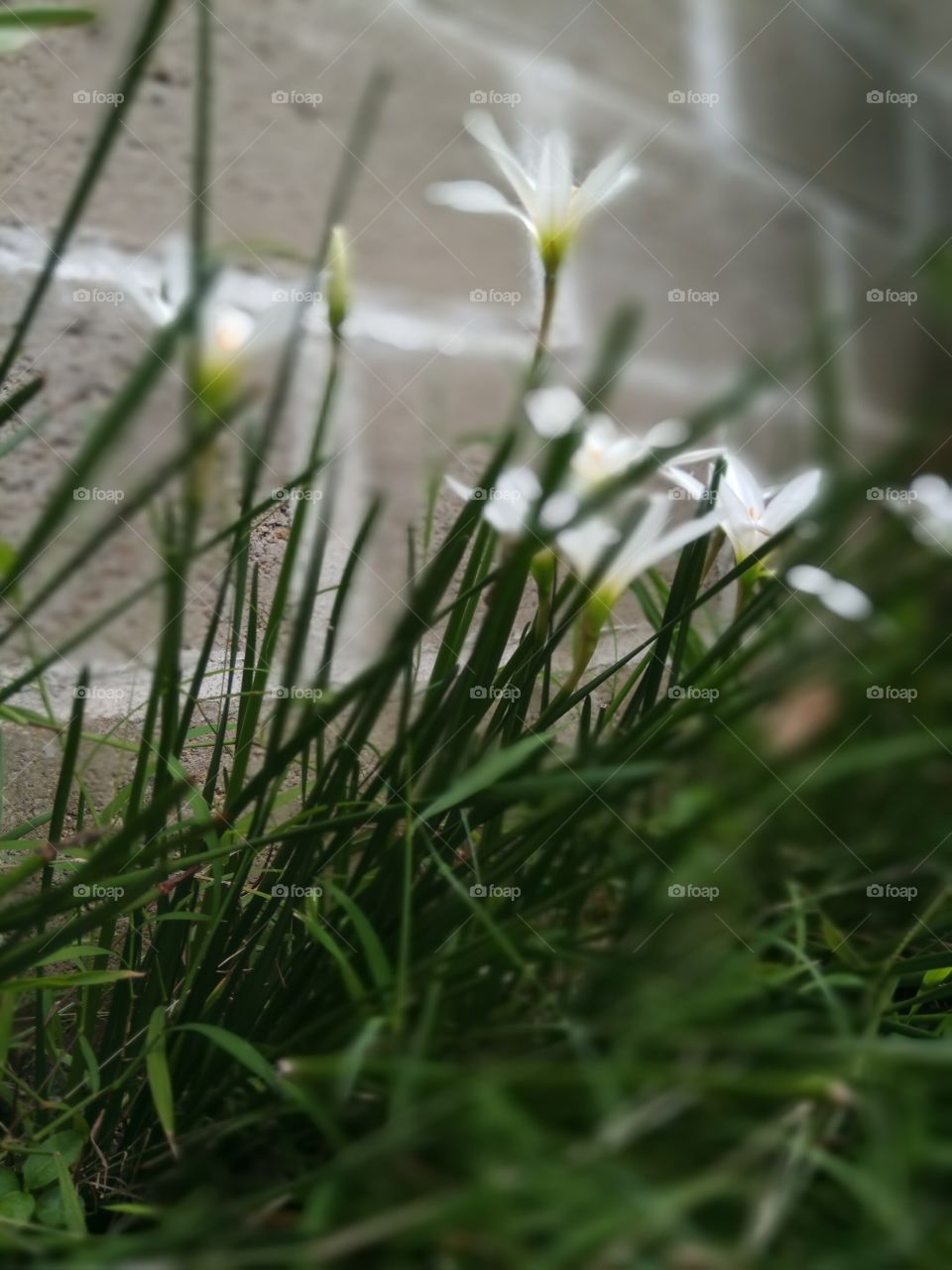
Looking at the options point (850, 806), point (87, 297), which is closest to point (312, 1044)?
Result: point (850, 806)

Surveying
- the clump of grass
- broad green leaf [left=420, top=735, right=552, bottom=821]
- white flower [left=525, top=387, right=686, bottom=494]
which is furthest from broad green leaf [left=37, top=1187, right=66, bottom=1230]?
white flower [left=525, top=387, right=686, bottom=494]

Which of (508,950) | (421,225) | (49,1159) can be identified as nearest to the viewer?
(508,950)

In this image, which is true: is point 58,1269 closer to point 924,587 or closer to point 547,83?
point 924,587

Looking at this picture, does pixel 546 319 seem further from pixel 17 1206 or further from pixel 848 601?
pixel 17 1206

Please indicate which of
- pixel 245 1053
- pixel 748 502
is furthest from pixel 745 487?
pixel 245 1053

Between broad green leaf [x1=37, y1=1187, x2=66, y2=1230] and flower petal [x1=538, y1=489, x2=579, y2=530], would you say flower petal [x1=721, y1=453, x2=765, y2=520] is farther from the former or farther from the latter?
broad green leaf [x1=37, y1=1187, x2=66, y2=1230]

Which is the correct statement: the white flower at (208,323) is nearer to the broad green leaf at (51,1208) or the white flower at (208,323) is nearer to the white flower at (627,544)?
the white flower at (627,544)
